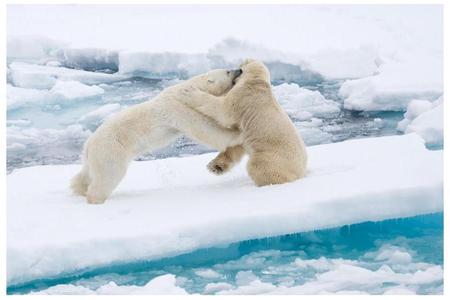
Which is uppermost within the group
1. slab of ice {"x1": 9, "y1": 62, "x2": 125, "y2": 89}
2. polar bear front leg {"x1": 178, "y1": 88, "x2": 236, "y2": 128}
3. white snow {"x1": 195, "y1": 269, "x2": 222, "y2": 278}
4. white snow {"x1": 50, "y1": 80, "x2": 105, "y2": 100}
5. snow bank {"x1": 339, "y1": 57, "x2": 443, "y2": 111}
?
slab of ice {"x1": 9, "y1": 62, "x2": 125, "y2": 89}

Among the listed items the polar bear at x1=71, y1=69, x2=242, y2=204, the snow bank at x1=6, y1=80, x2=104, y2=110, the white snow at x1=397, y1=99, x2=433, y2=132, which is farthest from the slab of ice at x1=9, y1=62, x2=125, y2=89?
the polar bear at x1=71, y1=69, x2=242, y2=204

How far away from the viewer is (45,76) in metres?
11.2

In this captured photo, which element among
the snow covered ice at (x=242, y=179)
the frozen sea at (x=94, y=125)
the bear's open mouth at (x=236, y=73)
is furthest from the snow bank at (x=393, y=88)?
the bear's open mouth at (x=236, y=73)

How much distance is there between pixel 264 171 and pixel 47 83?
23.9 ft

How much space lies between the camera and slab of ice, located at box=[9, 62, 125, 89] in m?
11.2

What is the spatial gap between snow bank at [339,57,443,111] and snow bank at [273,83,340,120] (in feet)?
0.98

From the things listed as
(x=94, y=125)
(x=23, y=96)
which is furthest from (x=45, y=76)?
(x=94, y=125)

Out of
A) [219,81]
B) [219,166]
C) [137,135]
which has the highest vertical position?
[219,81]

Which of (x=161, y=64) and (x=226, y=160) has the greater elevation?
(x=161, y=64)

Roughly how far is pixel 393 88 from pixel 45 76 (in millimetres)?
5581

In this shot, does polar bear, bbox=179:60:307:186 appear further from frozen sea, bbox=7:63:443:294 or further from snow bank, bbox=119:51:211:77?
snow bank, bbox=119:51:211:77

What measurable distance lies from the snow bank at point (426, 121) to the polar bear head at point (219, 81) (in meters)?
3.02

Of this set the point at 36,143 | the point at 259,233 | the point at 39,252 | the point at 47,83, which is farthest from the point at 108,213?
the point at 47,83

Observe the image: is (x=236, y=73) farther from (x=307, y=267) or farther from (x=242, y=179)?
(x=307, y=267)
